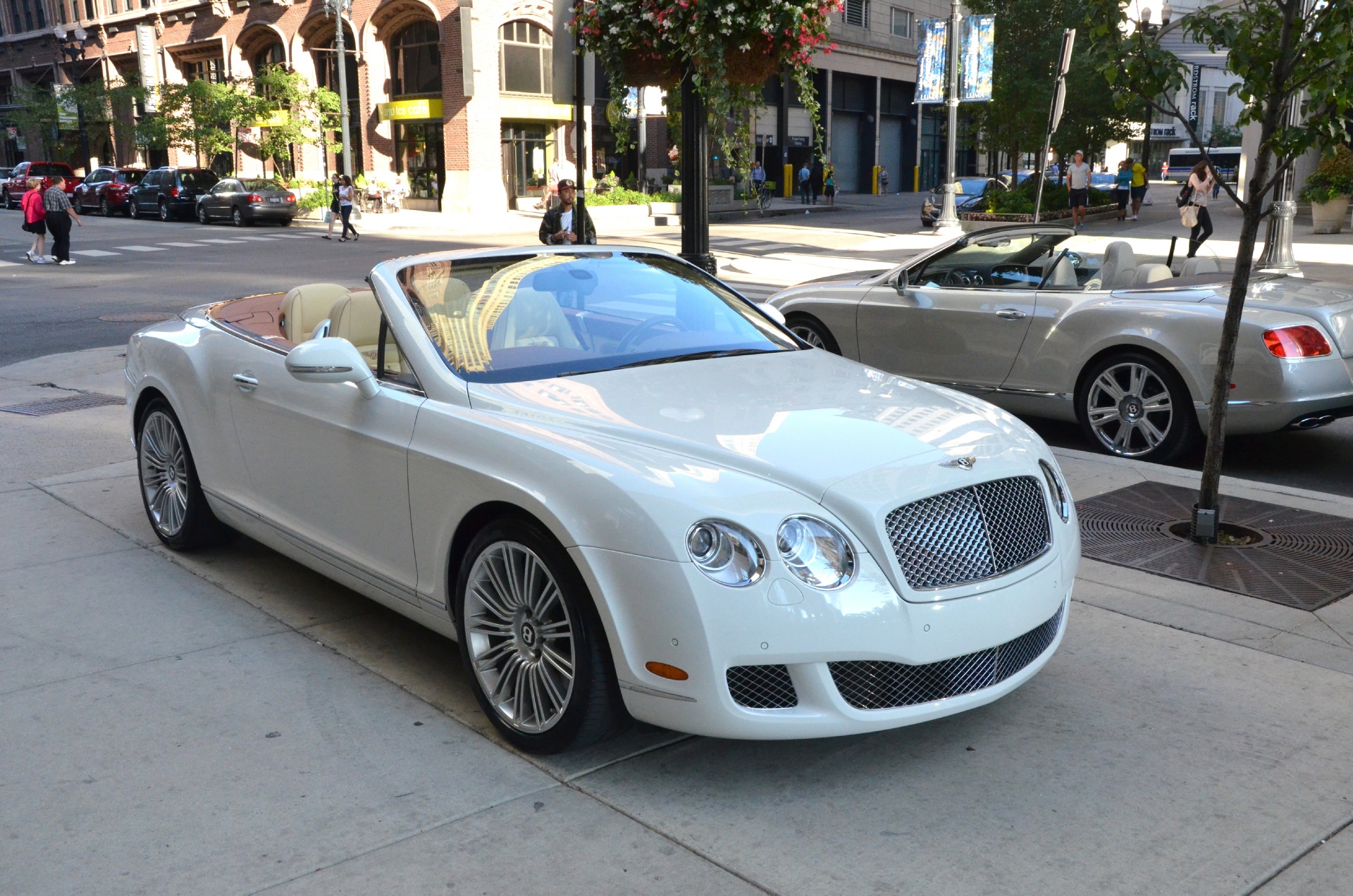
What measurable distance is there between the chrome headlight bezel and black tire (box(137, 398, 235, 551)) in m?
3.31

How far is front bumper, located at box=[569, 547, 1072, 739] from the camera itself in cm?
319

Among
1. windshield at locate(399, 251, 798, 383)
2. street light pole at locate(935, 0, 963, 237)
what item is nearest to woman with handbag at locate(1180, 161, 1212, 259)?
street light pole at locate(935, 0, 963, 237)

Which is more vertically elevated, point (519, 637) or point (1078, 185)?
point (1078, 185)

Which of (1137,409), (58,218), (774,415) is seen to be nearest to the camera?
(774,415)

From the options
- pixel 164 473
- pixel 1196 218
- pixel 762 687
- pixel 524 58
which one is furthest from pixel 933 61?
pixel 762 687

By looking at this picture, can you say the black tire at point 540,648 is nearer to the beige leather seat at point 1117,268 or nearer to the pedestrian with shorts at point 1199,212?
the beige leather seat at point 1117,268

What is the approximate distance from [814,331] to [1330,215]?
72.5ft

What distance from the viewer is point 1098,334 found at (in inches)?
301

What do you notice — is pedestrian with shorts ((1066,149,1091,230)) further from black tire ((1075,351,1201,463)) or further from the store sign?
the store sign

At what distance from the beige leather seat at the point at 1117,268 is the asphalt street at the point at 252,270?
1106 mm

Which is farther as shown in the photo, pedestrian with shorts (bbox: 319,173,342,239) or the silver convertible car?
pedestrian with shorts (bbox: 319,173,342,239)

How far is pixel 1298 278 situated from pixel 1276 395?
156 cm

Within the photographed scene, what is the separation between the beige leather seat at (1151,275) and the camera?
7.98 meters

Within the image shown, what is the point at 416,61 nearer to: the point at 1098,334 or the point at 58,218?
the point at 58,218
